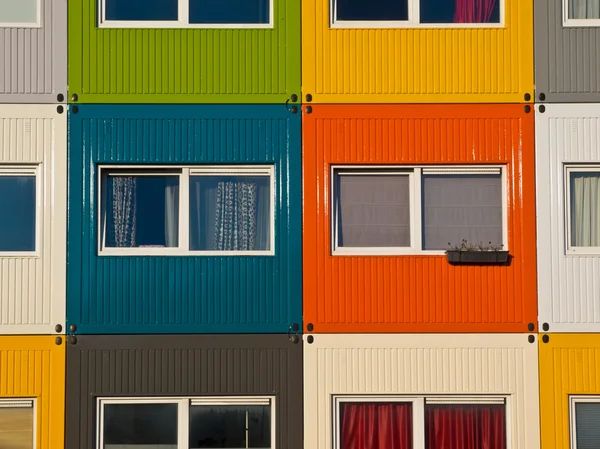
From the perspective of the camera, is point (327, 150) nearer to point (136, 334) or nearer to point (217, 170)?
point (217, 170)

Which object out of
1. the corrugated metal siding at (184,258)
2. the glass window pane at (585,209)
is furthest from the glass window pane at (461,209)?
the corrugated metal siding at (184,258)

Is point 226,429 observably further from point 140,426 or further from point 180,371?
point 140,426

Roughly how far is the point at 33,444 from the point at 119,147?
3417mm

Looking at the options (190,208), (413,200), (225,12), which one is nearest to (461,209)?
(413,200)

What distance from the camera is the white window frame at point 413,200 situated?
9922 millimetres

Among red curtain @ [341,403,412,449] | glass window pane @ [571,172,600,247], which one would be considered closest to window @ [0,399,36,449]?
red curtain @ [341,403,412,449]

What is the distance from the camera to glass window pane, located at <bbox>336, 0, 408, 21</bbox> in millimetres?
10250

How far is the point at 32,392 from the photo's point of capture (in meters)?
9.61

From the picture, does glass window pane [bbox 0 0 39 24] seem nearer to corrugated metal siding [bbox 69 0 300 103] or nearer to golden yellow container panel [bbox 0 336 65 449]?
corrugated metal siding [bbox 69 0 300 103]

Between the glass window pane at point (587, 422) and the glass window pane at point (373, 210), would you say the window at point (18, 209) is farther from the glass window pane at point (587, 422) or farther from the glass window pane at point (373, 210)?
the glass window pane at point (587, 422)

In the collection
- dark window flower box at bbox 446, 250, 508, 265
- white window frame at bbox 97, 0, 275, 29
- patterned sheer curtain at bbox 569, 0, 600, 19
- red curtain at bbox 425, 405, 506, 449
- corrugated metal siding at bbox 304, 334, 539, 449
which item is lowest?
red curtain at bbox 425, 405, 506, 449

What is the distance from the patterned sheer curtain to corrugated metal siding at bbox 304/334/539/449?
3.81 meters

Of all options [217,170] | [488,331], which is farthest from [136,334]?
[488,331]

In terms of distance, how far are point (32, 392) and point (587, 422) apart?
614 centimetres
